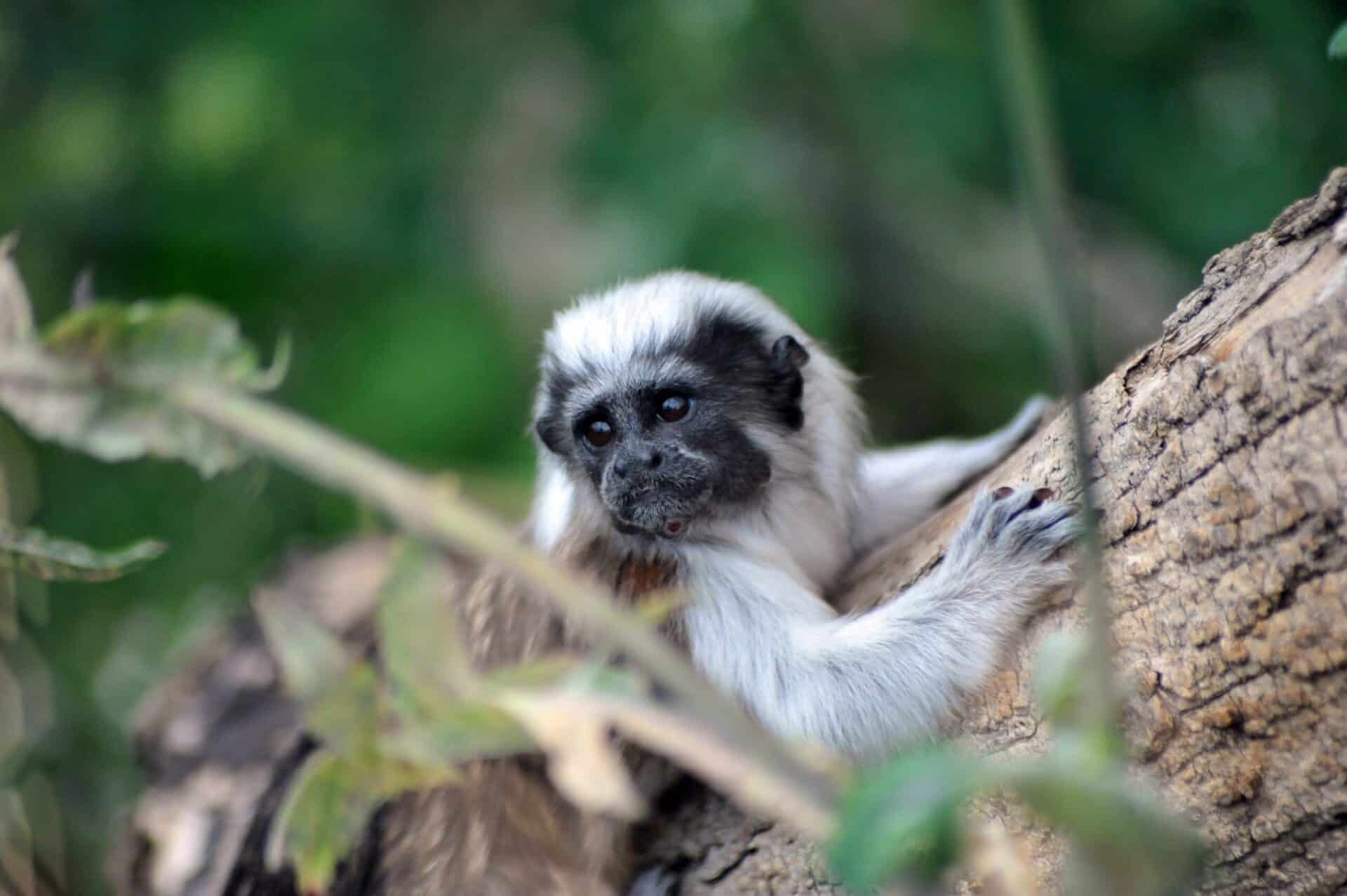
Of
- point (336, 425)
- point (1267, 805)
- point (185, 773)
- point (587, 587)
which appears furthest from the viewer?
point (336, 425)

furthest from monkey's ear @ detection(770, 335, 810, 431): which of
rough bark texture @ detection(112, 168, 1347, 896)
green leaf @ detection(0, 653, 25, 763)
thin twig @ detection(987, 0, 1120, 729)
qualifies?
green leaf @ detection(0, 653, 25, 763)

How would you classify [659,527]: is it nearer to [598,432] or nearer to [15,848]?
[598,432]

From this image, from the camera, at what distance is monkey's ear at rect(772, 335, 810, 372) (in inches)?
135

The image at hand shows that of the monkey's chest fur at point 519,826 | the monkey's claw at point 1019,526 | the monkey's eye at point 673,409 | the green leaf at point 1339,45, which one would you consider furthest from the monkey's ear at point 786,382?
the green leaf at point 1339,45

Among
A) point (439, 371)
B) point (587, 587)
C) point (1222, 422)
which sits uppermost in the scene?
point (439, 371)

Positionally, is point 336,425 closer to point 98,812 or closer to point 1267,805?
point 98,812

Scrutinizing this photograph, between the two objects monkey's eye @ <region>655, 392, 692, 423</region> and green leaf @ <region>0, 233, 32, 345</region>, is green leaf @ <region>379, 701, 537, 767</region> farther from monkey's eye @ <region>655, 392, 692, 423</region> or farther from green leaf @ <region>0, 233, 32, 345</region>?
monkey's eye @ <region>655, 392, 692, 423</region>

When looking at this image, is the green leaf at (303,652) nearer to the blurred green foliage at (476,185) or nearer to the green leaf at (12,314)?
the green leaf at (12,314)

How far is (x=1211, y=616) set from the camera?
1.95 m

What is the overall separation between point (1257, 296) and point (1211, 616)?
0.53 metres

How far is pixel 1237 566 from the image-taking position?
1.92 meters

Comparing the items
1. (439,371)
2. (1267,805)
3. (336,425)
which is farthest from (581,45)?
(1267,805)

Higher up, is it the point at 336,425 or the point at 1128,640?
the point at 336,425

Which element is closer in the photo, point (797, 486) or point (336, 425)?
point (797, 486)
